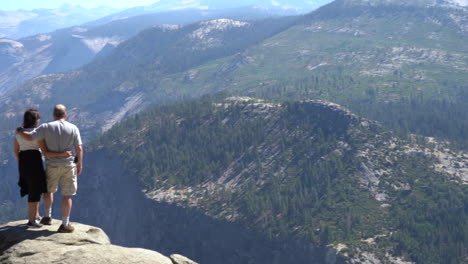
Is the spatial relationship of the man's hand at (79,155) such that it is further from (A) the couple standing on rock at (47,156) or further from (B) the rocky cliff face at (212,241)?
(B) the rocky cliff face at (212,241)

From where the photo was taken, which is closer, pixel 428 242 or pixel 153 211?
pixel 428 242

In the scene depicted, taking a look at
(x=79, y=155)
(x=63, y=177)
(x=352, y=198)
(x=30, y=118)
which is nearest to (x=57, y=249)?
(x=63, y=177)

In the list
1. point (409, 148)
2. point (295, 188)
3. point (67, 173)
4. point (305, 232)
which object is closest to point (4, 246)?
point (67, 173)

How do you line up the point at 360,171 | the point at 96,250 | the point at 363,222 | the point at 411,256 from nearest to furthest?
1. the point at 96,250
2. the point at 411,256
3. the point at 363,222
4. the point at 360,171

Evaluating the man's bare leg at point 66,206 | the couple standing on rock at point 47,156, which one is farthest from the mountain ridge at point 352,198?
the couple standing on rock at point 47,156

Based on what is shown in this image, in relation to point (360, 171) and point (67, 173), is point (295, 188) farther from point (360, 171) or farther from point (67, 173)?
point (67, 173)

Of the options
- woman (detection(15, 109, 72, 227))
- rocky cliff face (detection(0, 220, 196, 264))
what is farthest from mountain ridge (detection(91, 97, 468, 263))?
woman (detection(15, 109, 72, 227))

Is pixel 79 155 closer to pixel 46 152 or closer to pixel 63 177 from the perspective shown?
pixel 63 177

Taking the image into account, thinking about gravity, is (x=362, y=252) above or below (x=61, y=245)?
below
